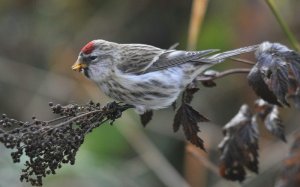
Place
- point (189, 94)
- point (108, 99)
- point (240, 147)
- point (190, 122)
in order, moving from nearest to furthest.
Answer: point (190, 122)
point (189, 94)
point (240, 147)
point (108, 99)

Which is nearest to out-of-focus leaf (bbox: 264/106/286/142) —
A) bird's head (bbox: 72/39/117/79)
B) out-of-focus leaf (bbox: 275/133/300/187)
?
out-of-focus leaf (bbox: 275/133/300/187)

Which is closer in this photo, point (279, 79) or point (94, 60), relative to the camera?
point (279, 79)

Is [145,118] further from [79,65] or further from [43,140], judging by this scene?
[43,140]

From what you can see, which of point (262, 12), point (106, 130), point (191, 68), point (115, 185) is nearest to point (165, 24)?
point (262, 12)

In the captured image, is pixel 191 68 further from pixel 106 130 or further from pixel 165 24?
pixel 165 24

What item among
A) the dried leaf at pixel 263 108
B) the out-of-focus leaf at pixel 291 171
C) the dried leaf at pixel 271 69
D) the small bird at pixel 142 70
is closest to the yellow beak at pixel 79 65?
the small bird at pixel 142 70

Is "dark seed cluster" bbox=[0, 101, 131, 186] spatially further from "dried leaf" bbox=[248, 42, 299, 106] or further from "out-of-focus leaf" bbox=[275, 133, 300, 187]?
"out-of-focus leaf" bbox=[275, 133, 300, 187]

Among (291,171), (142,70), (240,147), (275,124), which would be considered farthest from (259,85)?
(142,70)
